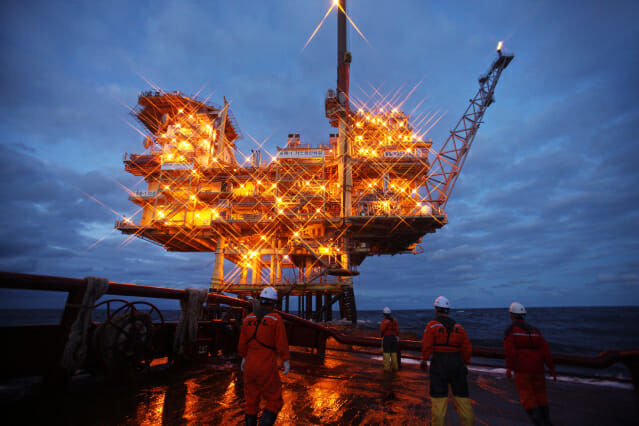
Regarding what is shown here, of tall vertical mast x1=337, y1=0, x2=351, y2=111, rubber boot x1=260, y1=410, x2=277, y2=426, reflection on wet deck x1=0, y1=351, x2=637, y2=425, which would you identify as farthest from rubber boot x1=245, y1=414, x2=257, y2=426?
tall vertical mast x1=337, y1=0, x2=351, y2=111

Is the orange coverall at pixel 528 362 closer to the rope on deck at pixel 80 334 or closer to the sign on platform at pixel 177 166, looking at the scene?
the rope on deck at pixel 80 334

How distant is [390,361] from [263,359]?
5830mm

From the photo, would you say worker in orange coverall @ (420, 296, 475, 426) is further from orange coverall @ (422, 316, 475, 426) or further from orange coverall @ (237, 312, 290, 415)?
orange coverall @ (237, 312, 290, 415)

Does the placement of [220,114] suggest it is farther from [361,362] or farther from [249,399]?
[249,399]

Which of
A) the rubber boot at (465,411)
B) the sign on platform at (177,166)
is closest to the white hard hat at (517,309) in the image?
the rubber boot at (465,411)

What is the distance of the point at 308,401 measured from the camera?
202 inches

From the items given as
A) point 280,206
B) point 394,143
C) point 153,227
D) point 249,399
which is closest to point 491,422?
point 249,399

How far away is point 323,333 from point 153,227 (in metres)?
31.7

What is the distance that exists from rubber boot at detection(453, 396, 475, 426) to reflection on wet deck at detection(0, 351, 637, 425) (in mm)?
762

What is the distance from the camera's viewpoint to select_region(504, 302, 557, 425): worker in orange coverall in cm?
424

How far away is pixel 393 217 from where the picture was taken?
27.9 m

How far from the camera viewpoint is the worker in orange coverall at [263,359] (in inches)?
141

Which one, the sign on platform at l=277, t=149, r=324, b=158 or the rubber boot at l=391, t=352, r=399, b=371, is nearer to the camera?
the rubber boot at l=391, t=352, r=399, b=371

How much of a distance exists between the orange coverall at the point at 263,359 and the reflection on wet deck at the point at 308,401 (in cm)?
94
